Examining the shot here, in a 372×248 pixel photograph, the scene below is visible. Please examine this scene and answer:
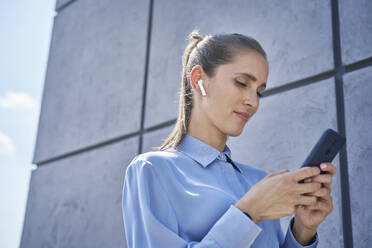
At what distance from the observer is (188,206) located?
102 centimetres

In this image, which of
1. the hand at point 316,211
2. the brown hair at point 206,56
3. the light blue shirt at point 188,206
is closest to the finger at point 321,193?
the hand at point 316,211

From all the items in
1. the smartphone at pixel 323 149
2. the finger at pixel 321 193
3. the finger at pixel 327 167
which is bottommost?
the finger at pixel 321 193

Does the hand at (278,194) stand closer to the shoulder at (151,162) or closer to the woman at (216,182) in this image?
the woman at (216,182)

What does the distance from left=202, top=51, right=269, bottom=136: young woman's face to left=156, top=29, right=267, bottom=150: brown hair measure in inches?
1.0

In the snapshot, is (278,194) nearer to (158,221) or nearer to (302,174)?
(302,174)

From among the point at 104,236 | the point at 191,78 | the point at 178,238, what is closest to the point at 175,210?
the point at 178,238

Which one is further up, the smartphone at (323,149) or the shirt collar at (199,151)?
the smartphone at (323,149)

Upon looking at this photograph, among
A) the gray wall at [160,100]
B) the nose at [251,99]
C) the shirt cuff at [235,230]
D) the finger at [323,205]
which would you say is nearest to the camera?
the shirt cuff at [235,230]

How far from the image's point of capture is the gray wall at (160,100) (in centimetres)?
143

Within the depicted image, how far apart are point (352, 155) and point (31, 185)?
2.29 metres

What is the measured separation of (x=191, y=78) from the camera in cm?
126

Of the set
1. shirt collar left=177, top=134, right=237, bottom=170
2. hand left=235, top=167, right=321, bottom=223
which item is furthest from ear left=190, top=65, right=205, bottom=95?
hand left=235, top=167, right=321, bottom=223

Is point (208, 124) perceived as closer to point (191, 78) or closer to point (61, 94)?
point (191, 78)

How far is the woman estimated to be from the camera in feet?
2.98
